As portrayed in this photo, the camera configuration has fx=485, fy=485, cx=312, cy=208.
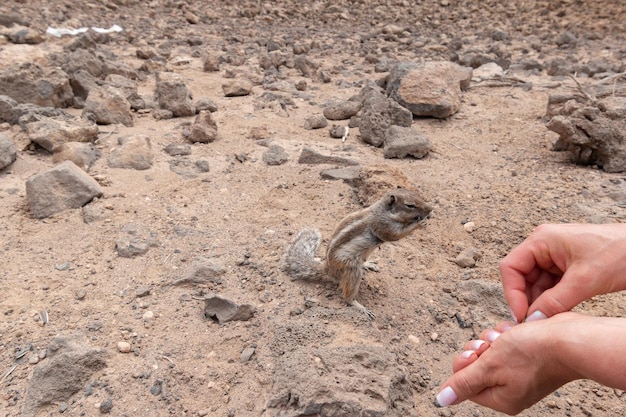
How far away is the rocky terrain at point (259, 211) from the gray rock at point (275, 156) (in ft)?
0.08

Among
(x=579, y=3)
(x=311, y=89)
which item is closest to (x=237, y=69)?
(x=311, y=89)

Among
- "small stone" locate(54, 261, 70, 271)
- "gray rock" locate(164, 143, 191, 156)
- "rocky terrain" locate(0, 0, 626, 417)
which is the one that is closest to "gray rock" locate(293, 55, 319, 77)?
"rocky terrain" locate(0, 0, 626, 417)

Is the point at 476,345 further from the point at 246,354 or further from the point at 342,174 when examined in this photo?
the point at 342,174

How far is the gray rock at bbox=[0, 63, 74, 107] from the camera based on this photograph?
4.81 m

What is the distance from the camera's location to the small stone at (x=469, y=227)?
3.38 m

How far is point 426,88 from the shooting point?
17.6 feet

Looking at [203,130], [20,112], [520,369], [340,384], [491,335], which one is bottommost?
[20,112]

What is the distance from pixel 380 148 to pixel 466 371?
3.35 m

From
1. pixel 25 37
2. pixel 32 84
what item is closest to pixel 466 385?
pixel 32 84

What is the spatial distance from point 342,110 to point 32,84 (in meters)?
3.16

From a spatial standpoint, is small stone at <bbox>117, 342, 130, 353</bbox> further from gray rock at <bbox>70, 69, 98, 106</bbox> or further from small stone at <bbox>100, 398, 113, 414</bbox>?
gray rock at <bbox>70, 69, 98, 106</bbox>

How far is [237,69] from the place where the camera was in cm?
703

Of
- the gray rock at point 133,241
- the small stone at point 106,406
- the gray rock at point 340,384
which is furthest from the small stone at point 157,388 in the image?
the gray rock at point 133,241

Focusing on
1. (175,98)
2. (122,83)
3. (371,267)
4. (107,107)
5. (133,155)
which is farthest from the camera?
(122,83)
